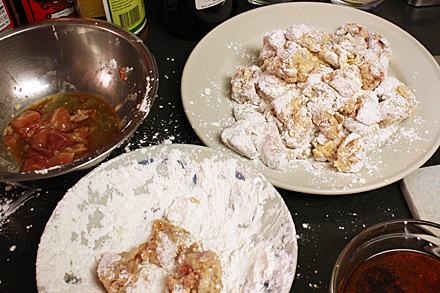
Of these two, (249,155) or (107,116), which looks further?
(107,116)

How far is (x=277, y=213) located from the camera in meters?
0.89

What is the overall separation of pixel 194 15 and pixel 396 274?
1.10 metres

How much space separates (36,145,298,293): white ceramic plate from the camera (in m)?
0.84

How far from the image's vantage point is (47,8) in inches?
49.7

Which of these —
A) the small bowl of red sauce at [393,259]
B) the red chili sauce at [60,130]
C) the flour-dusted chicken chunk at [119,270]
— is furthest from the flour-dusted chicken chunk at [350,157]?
the red chili sauce at [60,130]

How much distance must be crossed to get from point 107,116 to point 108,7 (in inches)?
14.5

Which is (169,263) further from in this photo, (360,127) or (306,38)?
(306,38)

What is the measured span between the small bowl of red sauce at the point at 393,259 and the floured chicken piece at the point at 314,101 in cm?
23

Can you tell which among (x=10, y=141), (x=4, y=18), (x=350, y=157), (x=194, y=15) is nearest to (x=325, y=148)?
(x=350, y=157)

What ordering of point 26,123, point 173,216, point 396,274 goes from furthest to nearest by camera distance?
point 26,123, point 173,216, point 396,274

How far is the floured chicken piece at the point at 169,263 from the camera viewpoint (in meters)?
0.82

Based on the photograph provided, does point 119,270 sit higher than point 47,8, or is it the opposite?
point 47,8

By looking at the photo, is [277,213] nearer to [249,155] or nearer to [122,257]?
[249,155]

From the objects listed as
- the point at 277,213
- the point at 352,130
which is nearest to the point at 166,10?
the point at 352,130
